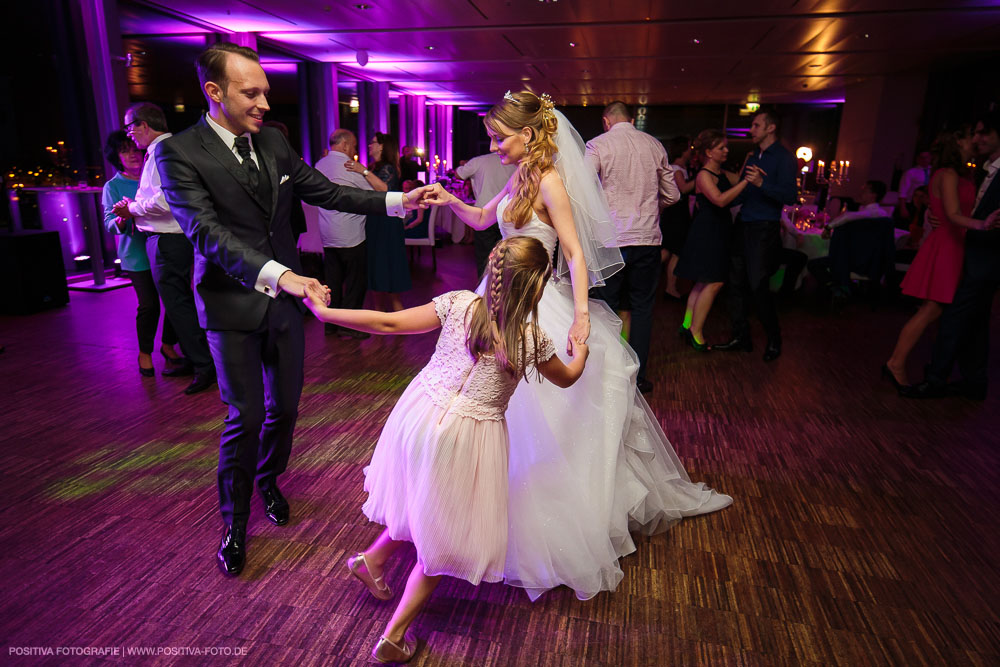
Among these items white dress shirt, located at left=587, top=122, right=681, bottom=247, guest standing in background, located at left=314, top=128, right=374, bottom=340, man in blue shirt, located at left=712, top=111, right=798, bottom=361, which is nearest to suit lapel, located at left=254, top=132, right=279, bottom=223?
white dress shirt, located at left=587, top=122, right=681, bottom=247

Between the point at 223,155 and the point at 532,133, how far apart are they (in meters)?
1.17

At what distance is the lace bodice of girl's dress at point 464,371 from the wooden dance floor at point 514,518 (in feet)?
2.47

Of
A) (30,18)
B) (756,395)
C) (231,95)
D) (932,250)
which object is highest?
(30,18)

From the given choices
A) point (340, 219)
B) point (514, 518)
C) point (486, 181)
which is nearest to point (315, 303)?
point (514, 518)

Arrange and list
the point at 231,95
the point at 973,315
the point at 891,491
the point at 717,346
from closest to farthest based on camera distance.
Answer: the point at 231,95 → the point at 891,491 → the point at 973,315 → the point at 717,346

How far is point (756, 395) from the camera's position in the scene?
3895 mm

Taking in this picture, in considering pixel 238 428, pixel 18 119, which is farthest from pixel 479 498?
pixel 18 119

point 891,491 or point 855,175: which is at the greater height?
point 855,175

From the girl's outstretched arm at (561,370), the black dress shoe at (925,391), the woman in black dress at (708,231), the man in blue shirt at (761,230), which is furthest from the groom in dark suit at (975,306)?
the girl's outstretched arm at (561,370)

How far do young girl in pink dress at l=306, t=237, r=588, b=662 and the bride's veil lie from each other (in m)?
1.08

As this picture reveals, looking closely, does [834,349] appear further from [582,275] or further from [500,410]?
[500,410]

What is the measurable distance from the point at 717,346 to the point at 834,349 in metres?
1.03

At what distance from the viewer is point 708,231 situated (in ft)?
15.0

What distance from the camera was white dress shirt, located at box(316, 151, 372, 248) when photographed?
4504 millimetres
